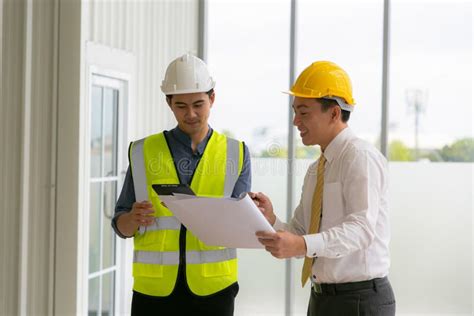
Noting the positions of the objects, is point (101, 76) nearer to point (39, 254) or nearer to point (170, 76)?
point (39, 254)

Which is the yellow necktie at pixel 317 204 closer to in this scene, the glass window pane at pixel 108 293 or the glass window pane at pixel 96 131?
the glass window pane at pixel 96 131

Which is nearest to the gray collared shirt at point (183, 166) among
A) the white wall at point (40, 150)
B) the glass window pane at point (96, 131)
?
the white wall at point (40, 150)

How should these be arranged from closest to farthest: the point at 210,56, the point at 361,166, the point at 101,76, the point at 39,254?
the point at 361,166, the point at 39,254, the point at 101,76, the point at 210,56

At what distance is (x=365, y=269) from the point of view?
2.32 m

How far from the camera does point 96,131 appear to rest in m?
4.66

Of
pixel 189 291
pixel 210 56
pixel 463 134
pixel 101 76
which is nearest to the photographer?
pixel 189 291

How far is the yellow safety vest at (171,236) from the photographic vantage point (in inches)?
105

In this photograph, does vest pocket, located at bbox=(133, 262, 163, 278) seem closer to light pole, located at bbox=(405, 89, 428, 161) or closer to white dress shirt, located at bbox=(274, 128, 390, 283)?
white dress shirt, located at bbox=(274, 128, 390, 283)

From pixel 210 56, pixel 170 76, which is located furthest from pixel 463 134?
pixel 170 76

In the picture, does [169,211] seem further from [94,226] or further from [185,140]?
[94,226]

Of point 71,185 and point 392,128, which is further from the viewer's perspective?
point 392,128

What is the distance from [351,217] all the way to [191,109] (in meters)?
0.85

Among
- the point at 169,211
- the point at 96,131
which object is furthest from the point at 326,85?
the point at 96,131

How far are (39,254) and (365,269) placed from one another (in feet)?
7.46
